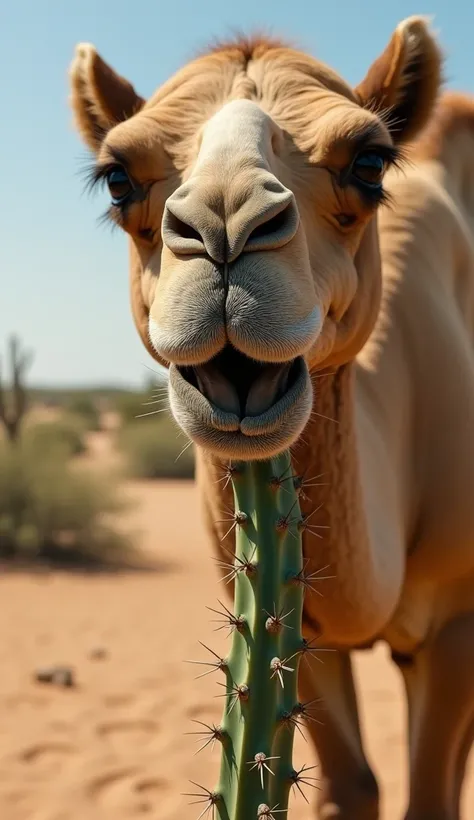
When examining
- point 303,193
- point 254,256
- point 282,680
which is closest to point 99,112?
point 303,193

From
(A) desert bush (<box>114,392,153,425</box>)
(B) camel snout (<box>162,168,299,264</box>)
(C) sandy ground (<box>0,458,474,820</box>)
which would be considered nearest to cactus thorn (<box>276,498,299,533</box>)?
(B) camel snout (<box>162,168,299,264</box>)

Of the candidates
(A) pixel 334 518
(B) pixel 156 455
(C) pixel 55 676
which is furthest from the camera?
(B) pixel 156 455

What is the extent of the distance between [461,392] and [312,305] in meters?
1.61

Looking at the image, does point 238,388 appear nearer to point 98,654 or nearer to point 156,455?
point 98,654

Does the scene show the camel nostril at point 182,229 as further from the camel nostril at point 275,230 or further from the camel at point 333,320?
the camel nostril at point 275,230

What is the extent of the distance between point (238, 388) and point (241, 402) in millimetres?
32

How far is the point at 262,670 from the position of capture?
173 cm

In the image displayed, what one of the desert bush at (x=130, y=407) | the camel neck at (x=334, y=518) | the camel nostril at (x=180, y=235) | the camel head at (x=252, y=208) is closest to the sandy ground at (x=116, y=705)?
the camel neck at (x=334, y=518)

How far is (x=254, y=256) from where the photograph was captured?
1.68m

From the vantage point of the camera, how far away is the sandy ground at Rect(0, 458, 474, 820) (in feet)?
14.6

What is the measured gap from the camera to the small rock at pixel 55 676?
613cm

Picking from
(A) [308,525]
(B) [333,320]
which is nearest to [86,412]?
(B) [333,320]

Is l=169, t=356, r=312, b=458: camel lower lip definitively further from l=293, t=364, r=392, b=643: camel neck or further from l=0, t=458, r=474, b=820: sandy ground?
l=0, t=458, r=474, b=820: sandy ground

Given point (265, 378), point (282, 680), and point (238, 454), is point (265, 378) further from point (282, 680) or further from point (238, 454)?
point (282, 680)
